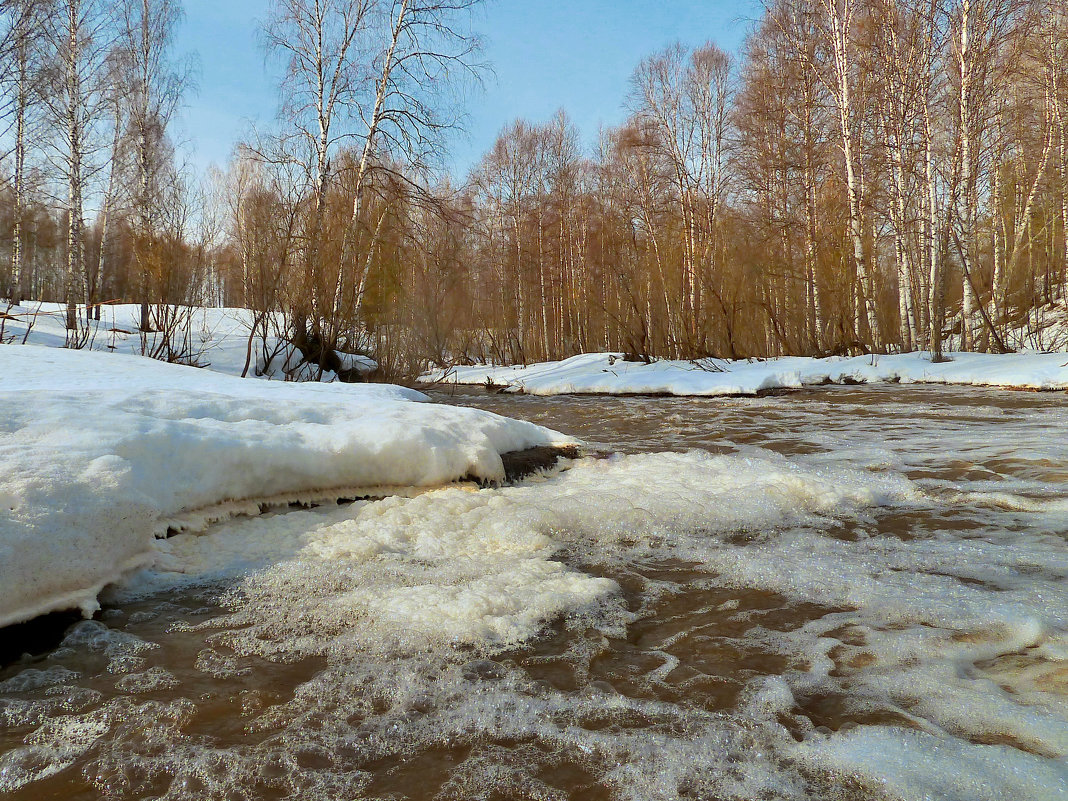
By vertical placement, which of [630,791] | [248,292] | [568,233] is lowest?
[630,791]

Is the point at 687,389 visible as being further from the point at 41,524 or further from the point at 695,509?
the point at 41,524

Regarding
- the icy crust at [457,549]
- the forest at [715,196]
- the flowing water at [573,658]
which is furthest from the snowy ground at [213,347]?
the flowing water at [573,658]

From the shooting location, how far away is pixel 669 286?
13.7 meters

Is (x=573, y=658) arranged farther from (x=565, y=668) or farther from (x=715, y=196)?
(x=715, y=196)

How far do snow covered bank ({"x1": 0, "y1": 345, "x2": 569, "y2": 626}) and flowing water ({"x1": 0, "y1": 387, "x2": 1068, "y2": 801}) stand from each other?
0.50 feet

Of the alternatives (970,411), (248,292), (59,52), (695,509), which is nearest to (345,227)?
(248,292)

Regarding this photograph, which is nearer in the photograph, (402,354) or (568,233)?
(402,354)

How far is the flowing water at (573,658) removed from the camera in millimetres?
1180

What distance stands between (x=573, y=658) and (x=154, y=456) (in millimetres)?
1912

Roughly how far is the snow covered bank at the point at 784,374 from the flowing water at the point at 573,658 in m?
6.81

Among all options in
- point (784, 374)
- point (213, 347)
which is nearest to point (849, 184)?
point (784, 374)

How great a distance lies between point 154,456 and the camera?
8.02 feet

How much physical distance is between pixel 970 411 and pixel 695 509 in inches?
209

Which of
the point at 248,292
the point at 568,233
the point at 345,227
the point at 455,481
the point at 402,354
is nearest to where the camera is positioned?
the point at 455,481
